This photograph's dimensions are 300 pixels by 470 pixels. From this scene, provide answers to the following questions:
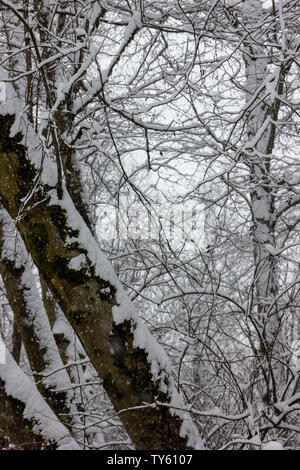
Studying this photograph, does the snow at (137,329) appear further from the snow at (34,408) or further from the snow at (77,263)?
the snow at (34,408)

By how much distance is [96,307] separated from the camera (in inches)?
97.3

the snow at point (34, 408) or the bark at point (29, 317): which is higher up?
the bark at point (29, 317)

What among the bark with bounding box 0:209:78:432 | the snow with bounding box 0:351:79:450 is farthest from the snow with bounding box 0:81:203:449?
the bark with bounding box 0:209:78:432

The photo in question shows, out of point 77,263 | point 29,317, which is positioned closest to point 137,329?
point 77,263

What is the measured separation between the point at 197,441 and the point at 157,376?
0.43 metres

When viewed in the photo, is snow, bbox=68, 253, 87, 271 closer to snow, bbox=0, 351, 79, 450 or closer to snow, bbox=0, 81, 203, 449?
snow, bbox=0, 81, 203, 449

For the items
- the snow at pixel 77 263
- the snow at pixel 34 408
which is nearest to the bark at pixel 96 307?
the snow at pixel 77 263

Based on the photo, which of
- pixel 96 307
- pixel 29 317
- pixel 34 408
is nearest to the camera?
pixel 96 307

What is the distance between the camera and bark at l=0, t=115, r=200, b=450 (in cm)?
243

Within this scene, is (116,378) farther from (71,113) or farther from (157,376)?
(71,113)

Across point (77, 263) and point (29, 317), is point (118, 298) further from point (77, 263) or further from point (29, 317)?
point (29, 317)

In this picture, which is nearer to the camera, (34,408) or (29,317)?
(34,408)

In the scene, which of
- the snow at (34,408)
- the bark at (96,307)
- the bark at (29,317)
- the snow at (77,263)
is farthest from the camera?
the bark at (29,317)

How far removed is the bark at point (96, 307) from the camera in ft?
7.97
